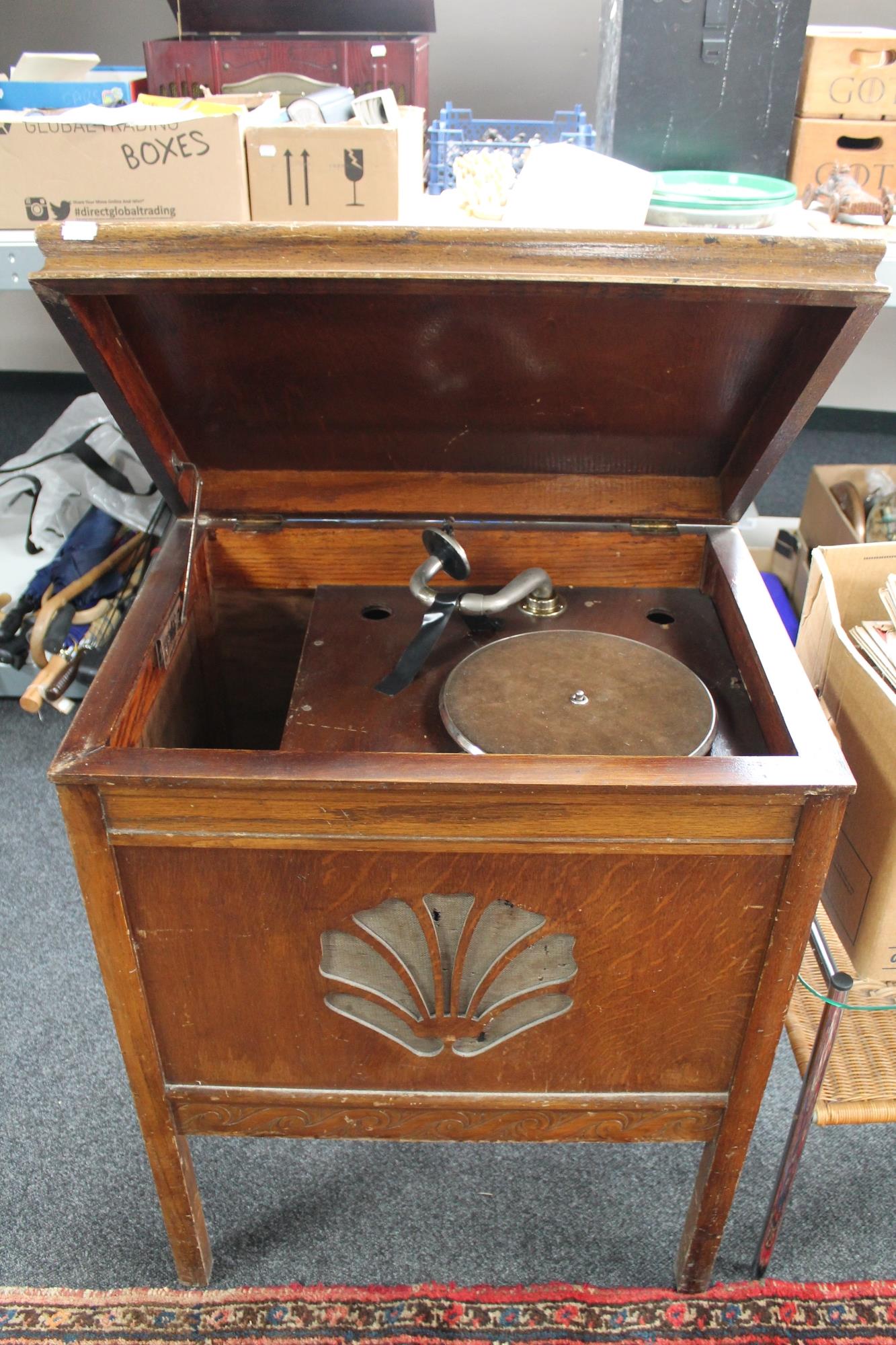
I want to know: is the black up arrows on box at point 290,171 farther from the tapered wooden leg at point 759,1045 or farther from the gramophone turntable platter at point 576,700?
the tapered wooden leg at point 759,1045

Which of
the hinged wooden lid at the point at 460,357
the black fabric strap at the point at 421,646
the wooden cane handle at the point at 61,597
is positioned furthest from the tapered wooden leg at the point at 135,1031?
the wooden cane handle at the point at 61,597

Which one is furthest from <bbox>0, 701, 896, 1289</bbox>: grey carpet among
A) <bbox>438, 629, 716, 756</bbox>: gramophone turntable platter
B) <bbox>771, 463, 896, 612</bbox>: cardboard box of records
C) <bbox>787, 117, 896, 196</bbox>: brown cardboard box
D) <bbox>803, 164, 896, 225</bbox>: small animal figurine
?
<bbox>787, 117, 896, 196</bbox>: brown cardboard box

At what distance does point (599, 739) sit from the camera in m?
1.10

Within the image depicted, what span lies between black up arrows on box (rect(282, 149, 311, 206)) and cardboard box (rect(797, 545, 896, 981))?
954 millimetres

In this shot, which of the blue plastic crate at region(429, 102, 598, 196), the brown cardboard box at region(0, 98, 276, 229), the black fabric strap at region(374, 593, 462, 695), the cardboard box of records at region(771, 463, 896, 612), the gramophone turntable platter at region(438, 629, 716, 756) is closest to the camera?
the gramophone turntable platter at region(438, 629, 716, 756)

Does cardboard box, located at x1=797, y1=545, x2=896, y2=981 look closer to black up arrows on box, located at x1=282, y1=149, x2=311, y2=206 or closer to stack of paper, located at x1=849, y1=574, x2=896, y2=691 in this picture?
stack of paper, located at x1=849, y1=574, x2=896, y2=691

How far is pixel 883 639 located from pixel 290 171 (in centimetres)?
111

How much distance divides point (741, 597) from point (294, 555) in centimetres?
57

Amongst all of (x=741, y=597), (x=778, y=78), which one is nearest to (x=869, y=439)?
(x=778, y=78)

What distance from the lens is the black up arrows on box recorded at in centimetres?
157

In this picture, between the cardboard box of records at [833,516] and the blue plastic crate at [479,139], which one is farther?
the cardboard box of records at [833,516]

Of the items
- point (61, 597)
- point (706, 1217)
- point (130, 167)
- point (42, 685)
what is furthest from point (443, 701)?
point (61, 597)

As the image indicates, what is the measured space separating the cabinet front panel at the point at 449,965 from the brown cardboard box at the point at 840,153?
163cm

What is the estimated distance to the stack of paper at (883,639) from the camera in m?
1.18
